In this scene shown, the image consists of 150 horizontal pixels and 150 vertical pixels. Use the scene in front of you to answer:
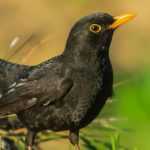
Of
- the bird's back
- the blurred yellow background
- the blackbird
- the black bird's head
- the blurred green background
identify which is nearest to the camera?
the blackbird

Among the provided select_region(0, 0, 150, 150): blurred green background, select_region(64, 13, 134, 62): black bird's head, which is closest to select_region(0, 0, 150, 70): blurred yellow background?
select_region(0, 0, 150, 150): blurred green background

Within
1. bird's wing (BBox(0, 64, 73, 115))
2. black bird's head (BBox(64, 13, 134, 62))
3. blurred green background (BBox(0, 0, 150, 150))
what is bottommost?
blurred green background (BBox(0, 0, 150, 150))

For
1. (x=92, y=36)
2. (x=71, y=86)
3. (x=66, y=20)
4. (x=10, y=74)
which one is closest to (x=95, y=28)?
(x=92, y=36)

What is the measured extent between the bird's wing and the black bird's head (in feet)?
0.87

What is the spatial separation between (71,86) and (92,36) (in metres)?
0.52

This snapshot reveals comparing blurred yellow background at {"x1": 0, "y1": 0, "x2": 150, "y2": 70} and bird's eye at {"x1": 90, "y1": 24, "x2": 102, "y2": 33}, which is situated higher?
bird's eye at {"x1": 90, "y1": 24, "x2": 102, "y2": 33}

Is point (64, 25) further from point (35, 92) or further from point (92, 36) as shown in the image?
point (35, 92)

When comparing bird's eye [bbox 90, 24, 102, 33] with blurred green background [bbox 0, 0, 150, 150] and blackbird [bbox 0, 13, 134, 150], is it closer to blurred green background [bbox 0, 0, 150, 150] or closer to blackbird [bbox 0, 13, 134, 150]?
blackbird [bbox 0, 13, 134, 150]

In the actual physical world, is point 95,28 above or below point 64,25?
above

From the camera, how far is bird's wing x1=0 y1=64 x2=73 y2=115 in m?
6.38

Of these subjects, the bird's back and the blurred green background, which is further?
the blurred green background

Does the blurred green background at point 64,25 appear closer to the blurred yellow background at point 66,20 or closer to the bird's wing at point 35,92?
the blurred yellow background at point 66,20

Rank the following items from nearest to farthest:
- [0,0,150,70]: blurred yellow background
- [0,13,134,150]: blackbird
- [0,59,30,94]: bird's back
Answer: [0,13,134,150]: blackbird → [0,59,30,94]: bird's back → [0,0,150,70]: blurred yellow background

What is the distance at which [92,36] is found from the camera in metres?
6.68
